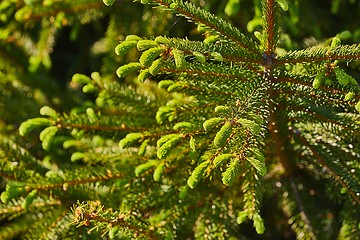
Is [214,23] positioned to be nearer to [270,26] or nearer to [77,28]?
[270,26]

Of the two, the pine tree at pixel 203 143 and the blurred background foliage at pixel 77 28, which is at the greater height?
the blurred background foliage at pixel 77 28

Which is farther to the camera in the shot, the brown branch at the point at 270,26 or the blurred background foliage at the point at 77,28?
the blurred background foliage at the point at 77,28

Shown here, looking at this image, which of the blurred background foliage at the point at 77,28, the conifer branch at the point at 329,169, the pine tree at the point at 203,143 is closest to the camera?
the pine tree at the point at 203,143

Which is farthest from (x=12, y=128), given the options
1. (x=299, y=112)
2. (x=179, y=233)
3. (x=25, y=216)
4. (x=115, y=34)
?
(x=299, y=112)

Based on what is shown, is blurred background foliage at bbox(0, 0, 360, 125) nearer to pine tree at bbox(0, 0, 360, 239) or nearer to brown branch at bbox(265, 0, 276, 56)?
pine tree at bbox(0, 0, 360, 239)

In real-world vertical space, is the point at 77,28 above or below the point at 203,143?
above

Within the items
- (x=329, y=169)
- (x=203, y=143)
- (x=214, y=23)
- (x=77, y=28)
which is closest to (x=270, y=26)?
(x=214, y=23)

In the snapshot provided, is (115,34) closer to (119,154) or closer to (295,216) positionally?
(119,154)

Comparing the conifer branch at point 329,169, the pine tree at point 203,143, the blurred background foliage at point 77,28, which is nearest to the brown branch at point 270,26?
the pine tree at point 203,143

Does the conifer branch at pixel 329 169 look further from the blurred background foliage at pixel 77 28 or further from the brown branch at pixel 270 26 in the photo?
the blurred background foliage at pixel 77 28
